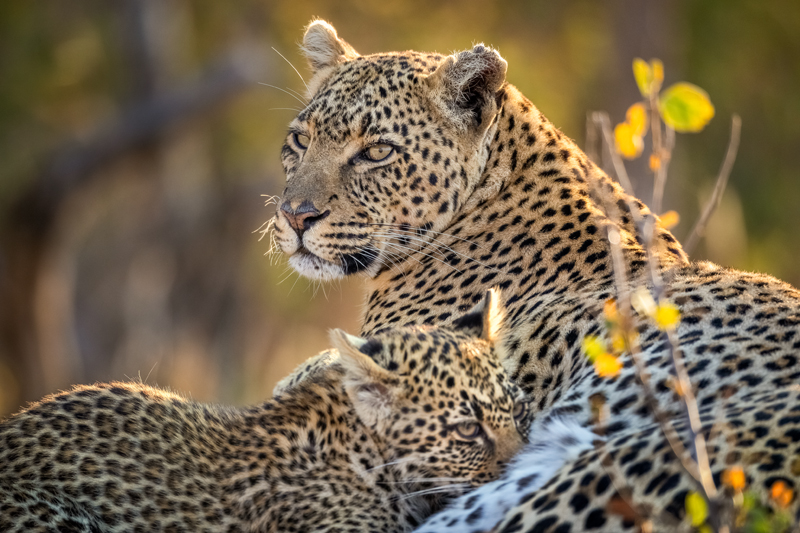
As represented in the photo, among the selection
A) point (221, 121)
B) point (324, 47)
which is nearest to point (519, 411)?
point (324, 47)

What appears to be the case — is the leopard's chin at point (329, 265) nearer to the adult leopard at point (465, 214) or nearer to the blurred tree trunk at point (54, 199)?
the adult leopard at point (465, 214)

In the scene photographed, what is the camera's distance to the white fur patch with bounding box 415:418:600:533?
4.45 meters

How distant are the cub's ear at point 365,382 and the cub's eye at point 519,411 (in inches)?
24.6

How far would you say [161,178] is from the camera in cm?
2655

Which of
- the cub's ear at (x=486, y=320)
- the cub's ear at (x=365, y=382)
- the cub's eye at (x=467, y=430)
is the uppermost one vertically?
the cub's ear at (x=486, y=320)

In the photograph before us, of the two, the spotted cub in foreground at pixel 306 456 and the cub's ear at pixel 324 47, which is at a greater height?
the cub's ear at pixel 324 47

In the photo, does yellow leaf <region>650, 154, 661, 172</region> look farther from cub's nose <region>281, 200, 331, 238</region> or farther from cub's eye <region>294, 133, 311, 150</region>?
cub's eye <region>294, 133, 311, 150</region>

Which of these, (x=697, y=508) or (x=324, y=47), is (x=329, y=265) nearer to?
(x=324, y=47)

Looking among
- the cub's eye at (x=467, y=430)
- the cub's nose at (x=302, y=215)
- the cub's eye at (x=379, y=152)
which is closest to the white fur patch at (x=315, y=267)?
the cub's nose at (x=302, y=215)

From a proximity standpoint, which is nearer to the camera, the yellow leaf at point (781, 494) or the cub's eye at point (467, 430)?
the yellow leaf at point (781, 494)

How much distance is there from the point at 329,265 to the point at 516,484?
101 inches

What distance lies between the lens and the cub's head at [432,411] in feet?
15.9

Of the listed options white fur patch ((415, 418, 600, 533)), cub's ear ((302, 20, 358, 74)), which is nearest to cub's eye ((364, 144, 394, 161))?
cub's ear ((302, 20, 358, 74))

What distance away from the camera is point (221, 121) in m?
30.3
